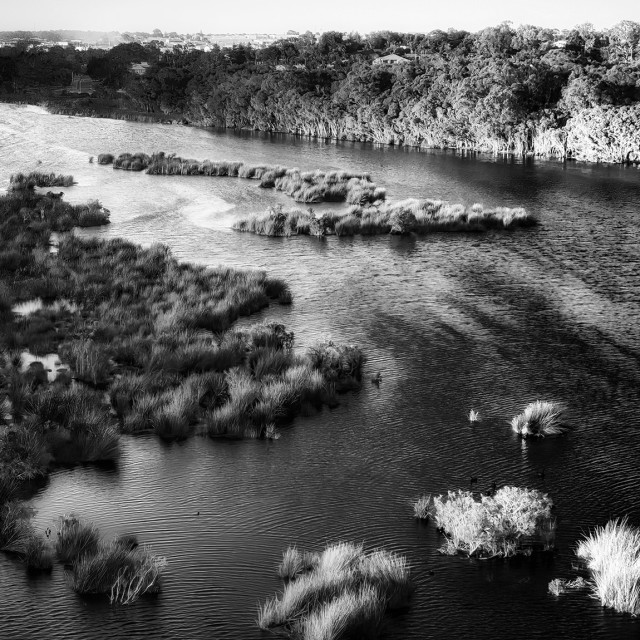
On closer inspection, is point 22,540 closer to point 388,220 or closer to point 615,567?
point 615,567

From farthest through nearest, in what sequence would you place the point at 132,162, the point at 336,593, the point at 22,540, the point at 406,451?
the point at 132,162 → the point at 406,451 → the point at 22,540 → the point at 336,593

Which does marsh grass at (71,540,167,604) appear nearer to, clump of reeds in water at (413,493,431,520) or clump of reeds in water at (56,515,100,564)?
clump of reeds in water at (56,515,100,564)

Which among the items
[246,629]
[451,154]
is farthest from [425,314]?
[451,154]

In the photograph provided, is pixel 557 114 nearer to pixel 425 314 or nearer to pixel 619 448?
pixel 425 314

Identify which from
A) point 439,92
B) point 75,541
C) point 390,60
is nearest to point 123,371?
point 75,541

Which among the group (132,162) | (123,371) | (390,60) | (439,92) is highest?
(390,60)

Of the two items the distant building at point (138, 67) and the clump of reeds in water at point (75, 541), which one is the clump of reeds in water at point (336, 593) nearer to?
the clump of reeds in water at point (75, 541)

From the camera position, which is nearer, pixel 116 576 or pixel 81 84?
pixel 116 576
